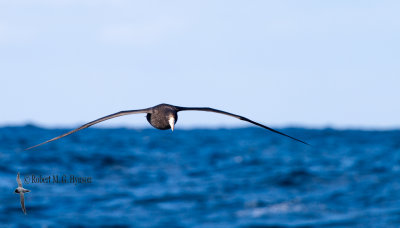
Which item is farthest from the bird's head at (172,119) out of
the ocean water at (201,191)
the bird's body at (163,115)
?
the ocean water at (201,191)

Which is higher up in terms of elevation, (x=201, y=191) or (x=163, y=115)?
(x=201, y=191)

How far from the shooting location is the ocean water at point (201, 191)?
31.5 metres

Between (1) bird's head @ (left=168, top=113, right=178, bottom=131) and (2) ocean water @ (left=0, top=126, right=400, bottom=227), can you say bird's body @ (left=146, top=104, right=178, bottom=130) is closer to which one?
(1) bird's head @ (left=168, top=113, right=178, bottom=131)

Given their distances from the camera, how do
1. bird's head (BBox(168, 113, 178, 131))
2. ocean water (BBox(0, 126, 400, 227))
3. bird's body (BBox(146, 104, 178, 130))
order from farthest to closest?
ocean water (BBox(0, 126, 400, 227)) < bird's body (BBox(146, 104, 178, 130)) < bird's head (BBox(168, 113, 178, 131))

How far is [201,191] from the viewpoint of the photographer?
39.1 meters

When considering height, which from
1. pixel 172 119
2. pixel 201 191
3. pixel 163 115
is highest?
pixel 201 191

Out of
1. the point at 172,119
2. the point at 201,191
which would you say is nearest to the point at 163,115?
the point at 172,119

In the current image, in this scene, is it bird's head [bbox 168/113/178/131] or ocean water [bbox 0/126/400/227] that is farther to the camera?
ocean water [bbox 0/126/400/227]

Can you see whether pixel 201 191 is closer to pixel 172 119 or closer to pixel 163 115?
pixel 163 115

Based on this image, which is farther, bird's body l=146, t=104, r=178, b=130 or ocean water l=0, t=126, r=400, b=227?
ocean water l=0, t=126, r=400, b=227

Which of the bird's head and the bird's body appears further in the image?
the bird's body

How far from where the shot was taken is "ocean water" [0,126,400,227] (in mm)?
31531

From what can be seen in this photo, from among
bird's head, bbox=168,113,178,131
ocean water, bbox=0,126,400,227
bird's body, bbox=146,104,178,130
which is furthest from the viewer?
ocean water, bbox=0,126,400,227

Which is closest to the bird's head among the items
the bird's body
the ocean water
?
the bird's body
